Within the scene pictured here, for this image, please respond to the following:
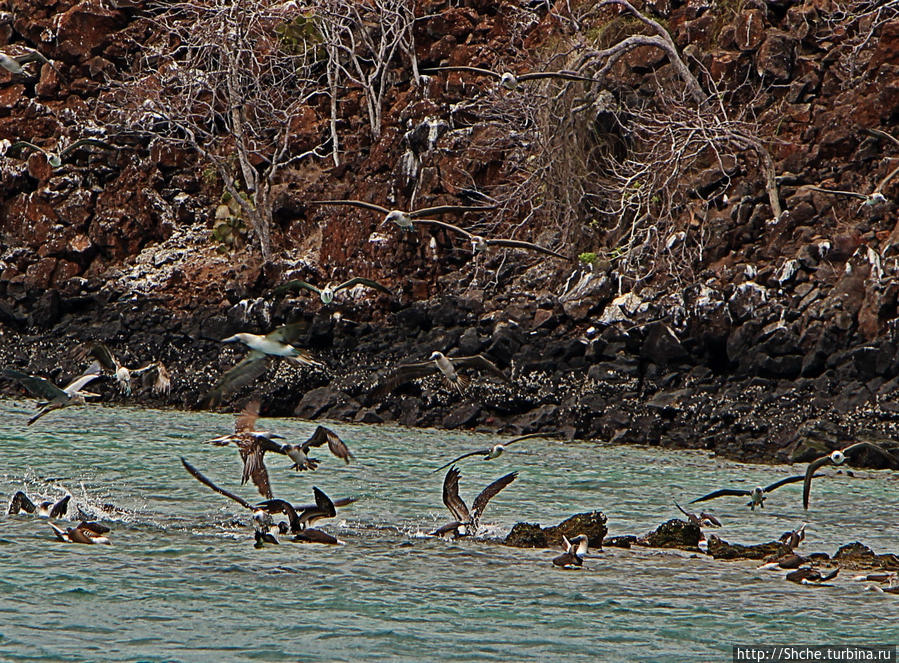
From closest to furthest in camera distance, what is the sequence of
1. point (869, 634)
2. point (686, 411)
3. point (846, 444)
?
point (869, 634) < point (846, 444) < point (686, 411)

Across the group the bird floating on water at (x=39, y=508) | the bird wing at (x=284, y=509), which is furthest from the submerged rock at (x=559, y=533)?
the bird floating on water at (x=39, y=508)

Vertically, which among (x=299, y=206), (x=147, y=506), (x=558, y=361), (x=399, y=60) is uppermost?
(x=399, y=60)

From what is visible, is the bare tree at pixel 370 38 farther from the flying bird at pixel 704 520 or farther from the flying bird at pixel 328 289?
the flying bird at pixel 704 520

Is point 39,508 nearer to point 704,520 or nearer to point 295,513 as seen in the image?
point 295,513

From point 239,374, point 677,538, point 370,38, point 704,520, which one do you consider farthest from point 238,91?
point 239,374

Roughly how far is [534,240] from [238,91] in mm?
11924

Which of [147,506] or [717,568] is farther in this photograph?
[147,506]

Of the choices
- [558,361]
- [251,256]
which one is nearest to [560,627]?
[558,361]

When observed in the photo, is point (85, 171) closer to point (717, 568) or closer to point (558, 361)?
point (558, 361)

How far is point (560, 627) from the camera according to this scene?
12.5 meters

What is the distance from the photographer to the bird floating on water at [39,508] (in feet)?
56.1

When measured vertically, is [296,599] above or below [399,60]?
below

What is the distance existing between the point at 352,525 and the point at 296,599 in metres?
4.32

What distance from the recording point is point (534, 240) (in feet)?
127
